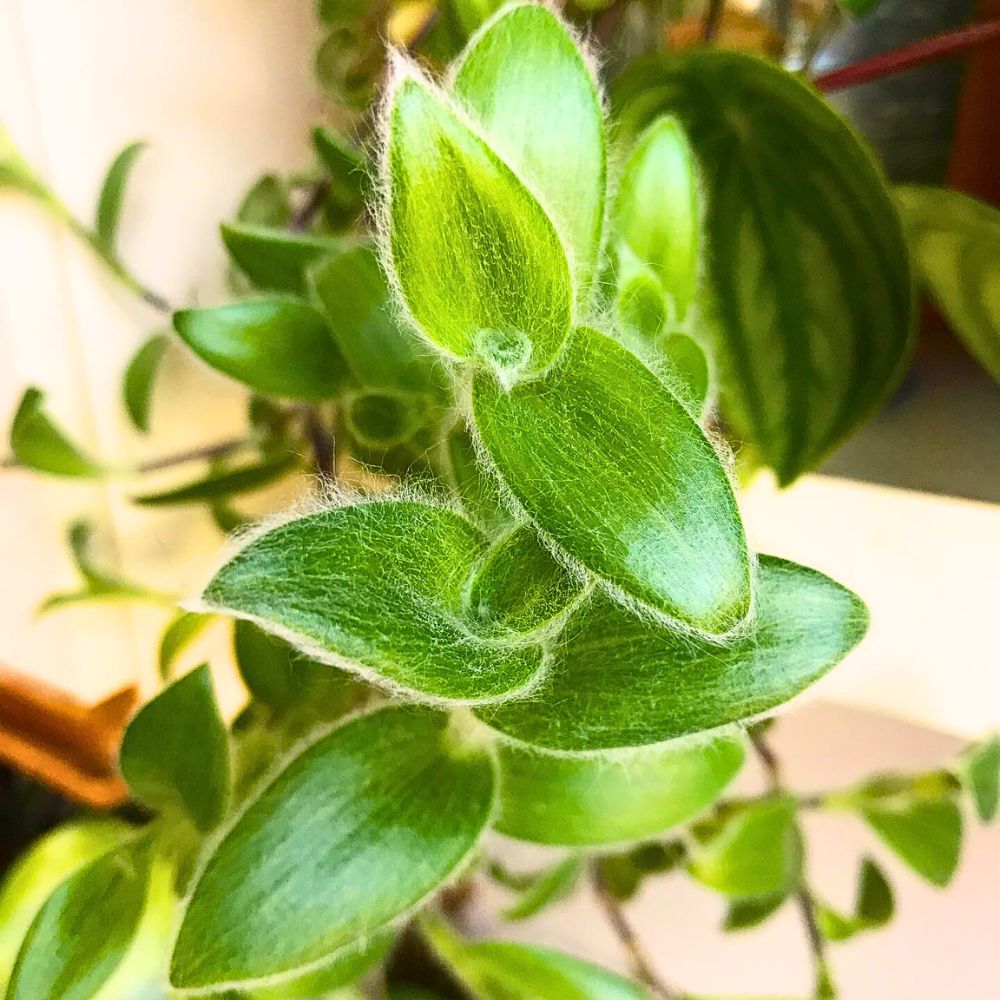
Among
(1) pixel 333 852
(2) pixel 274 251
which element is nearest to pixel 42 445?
(2) pixel 274 251

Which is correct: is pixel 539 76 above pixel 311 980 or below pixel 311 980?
above

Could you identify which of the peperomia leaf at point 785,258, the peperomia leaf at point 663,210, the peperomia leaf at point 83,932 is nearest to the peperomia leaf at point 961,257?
the peperomia leaf at point 785,258

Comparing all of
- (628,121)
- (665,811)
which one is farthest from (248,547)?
(628,121)

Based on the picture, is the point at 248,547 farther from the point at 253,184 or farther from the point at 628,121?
the point at 253,184

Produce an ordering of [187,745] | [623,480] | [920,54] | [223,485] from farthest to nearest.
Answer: [223,485]
[920,54]
[187,745]
[623,480]

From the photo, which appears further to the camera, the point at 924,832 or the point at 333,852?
the point at 924,832

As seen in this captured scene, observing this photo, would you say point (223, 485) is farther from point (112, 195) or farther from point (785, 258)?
point (785, 258)

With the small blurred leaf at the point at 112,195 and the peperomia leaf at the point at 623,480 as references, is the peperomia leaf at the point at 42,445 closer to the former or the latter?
the small blurred leaf at the point at 112,195
